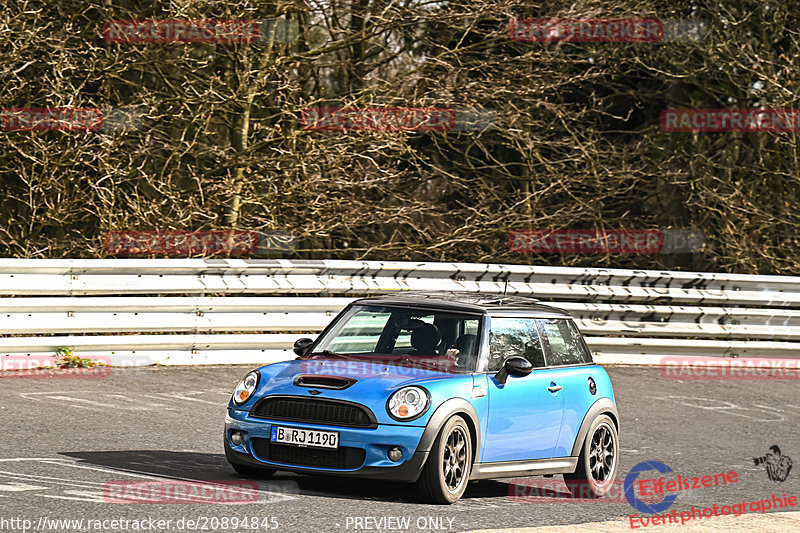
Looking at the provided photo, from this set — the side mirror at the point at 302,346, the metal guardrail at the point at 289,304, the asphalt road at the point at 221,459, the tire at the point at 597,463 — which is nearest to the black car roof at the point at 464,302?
the side mirror at the point at 302,346

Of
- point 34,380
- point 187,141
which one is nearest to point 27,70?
point 187,141

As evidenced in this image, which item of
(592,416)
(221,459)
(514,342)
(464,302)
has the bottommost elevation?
(221,459)

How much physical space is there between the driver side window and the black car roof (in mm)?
100

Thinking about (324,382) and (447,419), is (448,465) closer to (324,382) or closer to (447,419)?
(447,419)

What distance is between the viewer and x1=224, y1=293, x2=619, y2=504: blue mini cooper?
738 centimetres

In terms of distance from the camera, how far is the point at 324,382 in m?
7.61

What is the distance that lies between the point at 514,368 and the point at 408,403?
0.98m

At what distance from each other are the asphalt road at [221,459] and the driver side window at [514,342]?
2.99 feet

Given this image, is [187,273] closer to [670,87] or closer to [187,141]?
[187,141]

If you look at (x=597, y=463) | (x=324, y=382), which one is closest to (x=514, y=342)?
(x=597, y=463)

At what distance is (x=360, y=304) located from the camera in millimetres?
8797

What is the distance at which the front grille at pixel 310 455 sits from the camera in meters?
7.38

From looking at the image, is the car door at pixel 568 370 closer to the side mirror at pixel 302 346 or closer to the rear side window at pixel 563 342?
the rear side window at pixel 563 342

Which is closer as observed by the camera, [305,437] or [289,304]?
[305,437]
